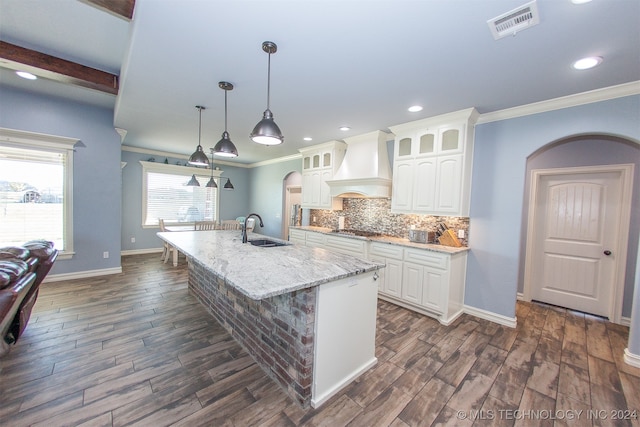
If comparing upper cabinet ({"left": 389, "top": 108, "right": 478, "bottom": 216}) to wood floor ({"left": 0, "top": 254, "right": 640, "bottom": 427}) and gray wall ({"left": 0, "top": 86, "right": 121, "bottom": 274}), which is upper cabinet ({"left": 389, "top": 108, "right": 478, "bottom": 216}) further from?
gray wall ({"left": 0, "top": 86, "right": 121, "bottom": 274})

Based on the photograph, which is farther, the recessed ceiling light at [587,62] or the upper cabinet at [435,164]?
the upper cabinet at [435,164]

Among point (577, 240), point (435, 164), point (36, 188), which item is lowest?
point (577, 240)

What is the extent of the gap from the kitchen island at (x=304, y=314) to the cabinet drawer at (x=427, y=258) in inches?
53.9

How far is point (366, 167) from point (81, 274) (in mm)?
4979

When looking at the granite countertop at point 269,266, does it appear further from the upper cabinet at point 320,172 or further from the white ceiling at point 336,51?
the upper cabinet at point 320,172

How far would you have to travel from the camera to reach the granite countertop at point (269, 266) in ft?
4.91

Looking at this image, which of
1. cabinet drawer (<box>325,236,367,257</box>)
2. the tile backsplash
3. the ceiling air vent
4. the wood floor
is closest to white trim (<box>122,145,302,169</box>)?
the tile backsplash

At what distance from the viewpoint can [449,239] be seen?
3.39 metres

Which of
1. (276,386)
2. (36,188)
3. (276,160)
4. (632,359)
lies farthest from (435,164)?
(36,188)

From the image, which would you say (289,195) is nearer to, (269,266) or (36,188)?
(36,188)

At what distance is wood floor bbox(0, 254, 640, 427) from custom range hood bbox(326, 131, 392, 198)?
195 centimetres

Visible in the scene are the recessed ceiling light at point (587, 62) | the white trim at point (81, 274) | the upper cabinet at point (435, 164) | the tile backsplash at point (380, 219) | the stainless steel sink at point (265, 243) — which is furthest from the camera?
the white trim at point (81, 274)

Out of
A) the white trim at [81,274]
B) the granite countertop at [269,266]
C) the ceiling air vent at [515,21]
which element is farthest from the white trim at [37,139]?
the ceiling air vent at [515,21]

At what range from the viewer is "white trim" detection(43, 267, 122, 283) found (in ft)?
12.9
